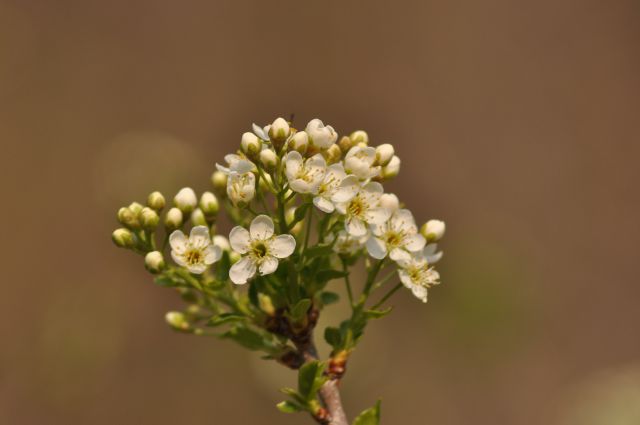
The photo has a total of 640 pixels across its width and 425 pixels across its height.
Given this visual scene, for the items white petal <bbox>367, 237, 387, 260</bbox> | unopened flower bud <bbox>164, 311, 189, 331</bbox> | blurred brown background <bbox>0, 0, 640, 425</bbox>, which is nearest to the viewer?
white petal <bbox>367, 237, 387, 260</bbox>

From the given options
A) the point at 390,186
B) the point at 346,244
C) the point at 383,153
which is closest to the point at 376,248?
the point at 346,244

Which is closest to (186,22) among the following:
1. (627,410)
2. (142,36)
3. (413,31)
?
(142,36)

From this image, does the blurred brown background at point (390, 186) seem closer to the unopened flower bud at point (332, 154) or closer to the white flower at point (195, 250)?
the white flower at point (195, 250)

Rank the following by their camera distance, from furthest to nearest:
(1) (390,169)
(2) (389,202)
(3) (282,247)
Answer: (1) (390,169)
(2) (389,202)
(3) (282,247)

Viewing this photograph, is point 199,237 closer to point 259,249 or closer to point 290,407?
point 259,249

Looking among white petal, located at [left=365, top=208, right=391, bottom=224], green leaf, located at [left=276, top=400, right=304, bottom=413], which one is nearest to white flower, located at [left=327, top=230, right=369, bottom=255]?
white petal, located at [left=365, top=208, right=391, bottom=224]

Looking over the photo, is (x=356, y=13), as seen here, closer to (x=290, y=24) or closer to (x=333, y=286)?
(x=290, y=24)

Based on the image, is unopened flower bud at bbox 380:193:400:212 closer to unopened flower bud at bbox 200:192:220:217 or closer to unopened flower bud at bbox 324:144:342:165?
unopened flower bud at bbox 324:144:342:165
